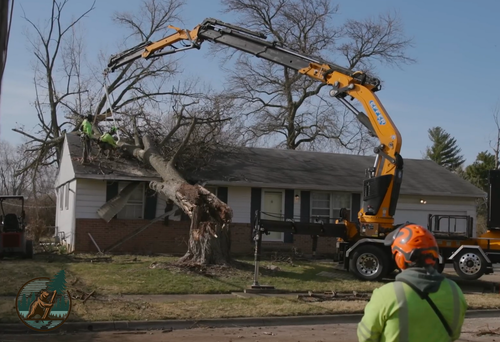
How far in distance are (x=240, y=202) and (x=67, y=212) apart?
21.5ft

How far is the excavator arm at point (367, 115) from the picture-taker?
1609cm

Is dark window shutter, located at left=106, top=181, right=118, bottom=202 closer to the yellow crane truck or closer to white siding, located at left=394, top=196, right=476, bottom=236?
the yellow crane truck

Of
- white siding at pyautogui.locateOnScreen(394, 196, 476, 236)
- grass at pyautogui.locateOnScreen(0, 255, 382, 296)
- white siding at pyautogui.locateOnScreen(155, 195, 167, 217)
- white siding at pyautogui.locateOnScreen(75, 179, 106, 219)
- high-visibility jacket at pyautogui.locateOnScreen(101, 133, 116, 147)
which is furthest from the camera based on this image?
white siding at pyautogui.locateOnScreen(394, 196, 476, 236)

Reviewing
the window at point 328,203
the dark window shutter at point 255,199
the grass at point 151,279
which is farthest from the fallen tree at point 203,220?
the window at point 328,203

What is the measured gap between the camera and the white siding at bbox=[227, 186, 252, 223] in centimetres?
2373

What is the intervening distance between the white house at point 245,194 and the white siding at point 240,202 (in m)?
0.04

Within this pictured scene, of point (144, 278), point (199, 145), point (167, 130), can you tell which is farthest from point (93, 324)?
point (167, 130)

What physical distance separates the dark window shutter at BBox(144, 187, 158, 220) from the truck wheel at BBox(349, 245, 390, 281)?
8998mm

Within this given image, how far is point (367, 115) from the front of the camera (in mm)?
16781

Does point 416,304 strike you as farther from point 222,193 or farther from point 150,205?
point 222,193

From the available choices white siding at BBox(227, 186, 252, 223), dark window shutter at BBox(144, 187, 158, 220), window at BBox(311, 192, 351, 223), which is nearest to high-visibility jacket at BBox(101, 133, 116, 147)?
dark window shutter at BBox(144, 187, 158, 220)

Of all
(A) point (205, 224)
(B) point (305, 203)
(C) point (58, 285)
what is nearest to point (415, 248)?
(C) point (58, 285)

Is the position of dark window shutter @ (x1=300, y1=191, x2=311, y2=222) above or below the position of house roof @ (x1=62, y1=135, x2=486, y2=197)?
below

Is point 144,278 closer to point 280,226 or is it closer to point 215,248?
point 215,248
